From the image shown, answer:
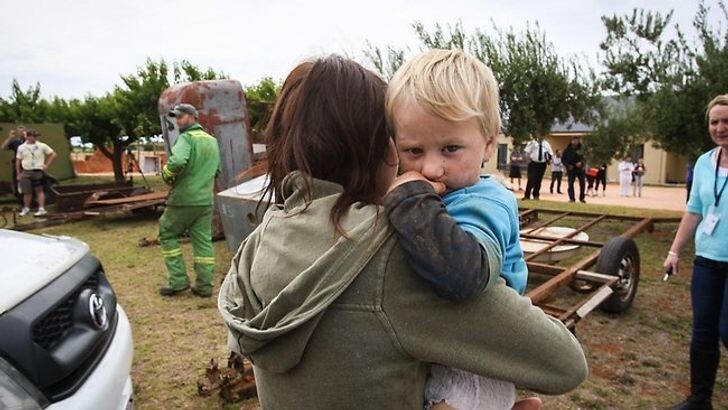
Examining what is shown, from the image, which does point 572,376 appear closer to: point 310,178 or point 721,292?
point 310,178

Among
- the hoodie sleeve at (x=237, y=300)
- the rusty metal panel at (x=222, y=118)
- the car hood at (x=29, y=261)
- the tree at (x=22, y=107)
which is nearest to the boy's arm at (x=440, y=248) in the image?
the hoodie sleeve at (x=237, y=300)

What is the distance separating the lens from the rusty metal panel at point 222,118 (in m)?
8.23

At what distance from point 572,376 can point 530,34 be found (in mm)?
14908

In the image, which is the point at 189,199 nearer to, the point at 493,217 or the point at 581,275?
the point at 581,275

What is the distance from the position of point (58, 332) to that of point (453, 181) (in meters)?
1.59

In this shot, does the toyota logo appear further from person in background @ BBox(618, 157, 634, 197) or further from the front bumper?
person in background @ BBox(618, 157, 634, 197)

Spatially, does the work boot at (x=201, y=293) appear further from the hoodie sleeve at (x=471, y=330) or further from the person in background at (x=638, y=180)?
the person in background at (x=638, y=180)

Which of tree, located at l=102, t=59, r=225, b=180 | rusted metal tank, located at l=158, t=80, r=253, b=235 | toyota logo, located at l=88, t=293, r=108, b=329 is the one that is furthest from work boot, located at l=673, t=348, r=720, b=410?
tree, located at l=102, t=59, r=225, b=180

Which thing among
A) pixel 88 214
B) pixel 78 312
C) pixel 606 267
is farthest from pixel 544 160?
pixel 78 312

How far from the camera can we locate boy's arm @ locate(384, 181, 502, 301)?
825mm

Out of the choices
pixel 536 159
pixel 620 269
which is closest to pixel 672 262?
pixel 620 269

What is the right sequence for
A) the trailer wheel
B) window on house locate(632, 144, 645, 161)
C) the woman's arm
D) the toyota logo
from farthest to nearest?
window on house locate(632, 144, 645, 161) < the trailer wheel < the woman's arm < the toyota logo

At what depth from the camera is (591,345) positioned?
439 centimetres

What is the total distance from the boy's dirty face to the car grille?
4.63 feet
